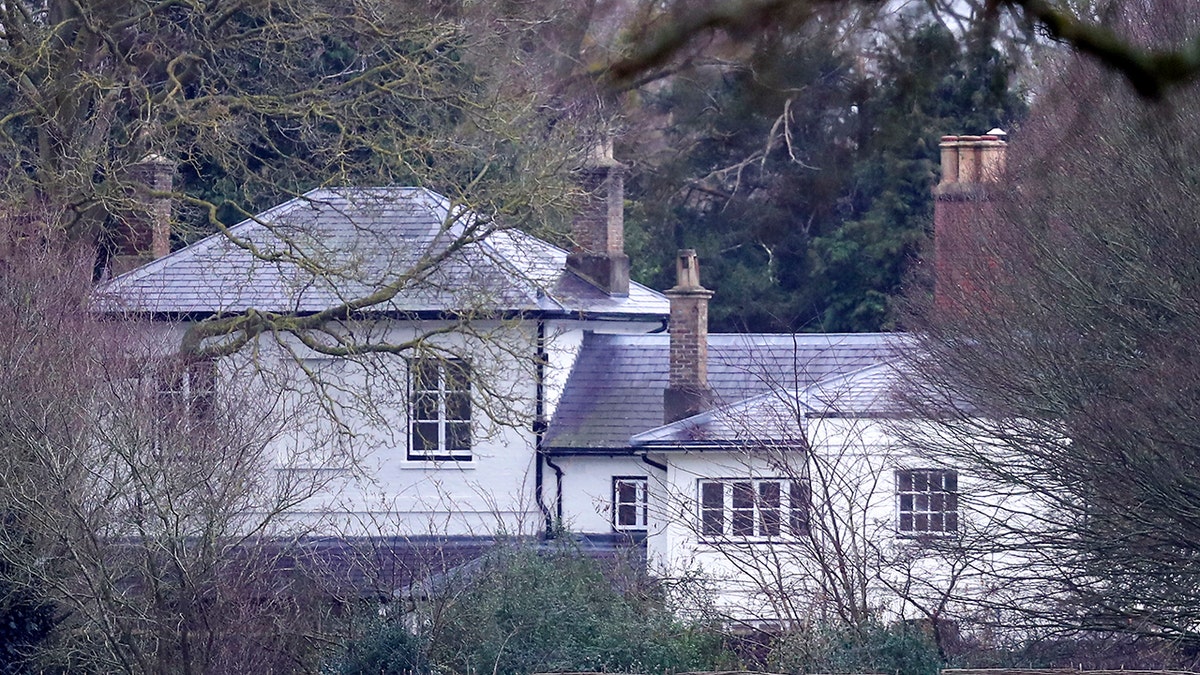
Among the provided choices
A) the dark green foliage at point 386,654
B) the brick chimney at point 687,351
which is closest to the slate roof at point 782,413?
the brick chimney at point 687,351

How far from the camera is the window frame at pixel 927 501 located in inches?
606

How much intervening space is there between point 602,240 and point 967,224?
291 inches

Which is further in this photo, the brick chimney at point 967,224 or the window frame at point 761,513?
the brick chimney at point 967,224

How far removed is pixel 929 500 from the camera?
1605 cm

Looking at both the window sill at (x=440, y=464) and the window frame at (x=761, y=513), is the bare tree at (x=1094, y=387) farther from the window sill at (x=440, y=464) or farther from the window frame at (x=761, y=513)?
the window sill at (x=440, y=464)

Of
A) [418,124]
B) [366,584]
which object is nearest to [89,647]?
[366,584]

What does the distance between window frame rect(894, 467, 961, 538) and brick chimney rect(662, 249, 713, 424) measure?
3465mm

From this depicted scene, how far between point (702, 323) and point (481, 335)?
3.70 meters

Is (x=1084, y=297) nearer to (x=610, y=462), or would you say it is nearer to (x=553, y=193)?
(x=553, y=193)

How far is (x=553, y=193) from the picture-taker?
17000 mm

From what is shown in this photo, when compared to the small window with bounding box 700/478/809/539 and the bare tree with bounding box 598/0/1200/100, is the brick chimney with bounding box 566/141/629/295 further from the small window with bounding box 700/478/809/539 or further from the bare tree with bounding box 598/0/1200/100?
the bare tree with bounding box 598/0/1200/100

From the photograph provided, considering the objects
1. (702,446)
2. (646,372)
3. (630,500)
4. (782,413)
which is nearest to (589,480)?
(630,500)

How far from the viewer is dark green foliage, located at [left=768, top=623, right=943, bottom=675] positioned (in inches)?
472

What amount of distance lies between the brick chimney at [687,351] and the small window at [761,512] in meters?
2.88
